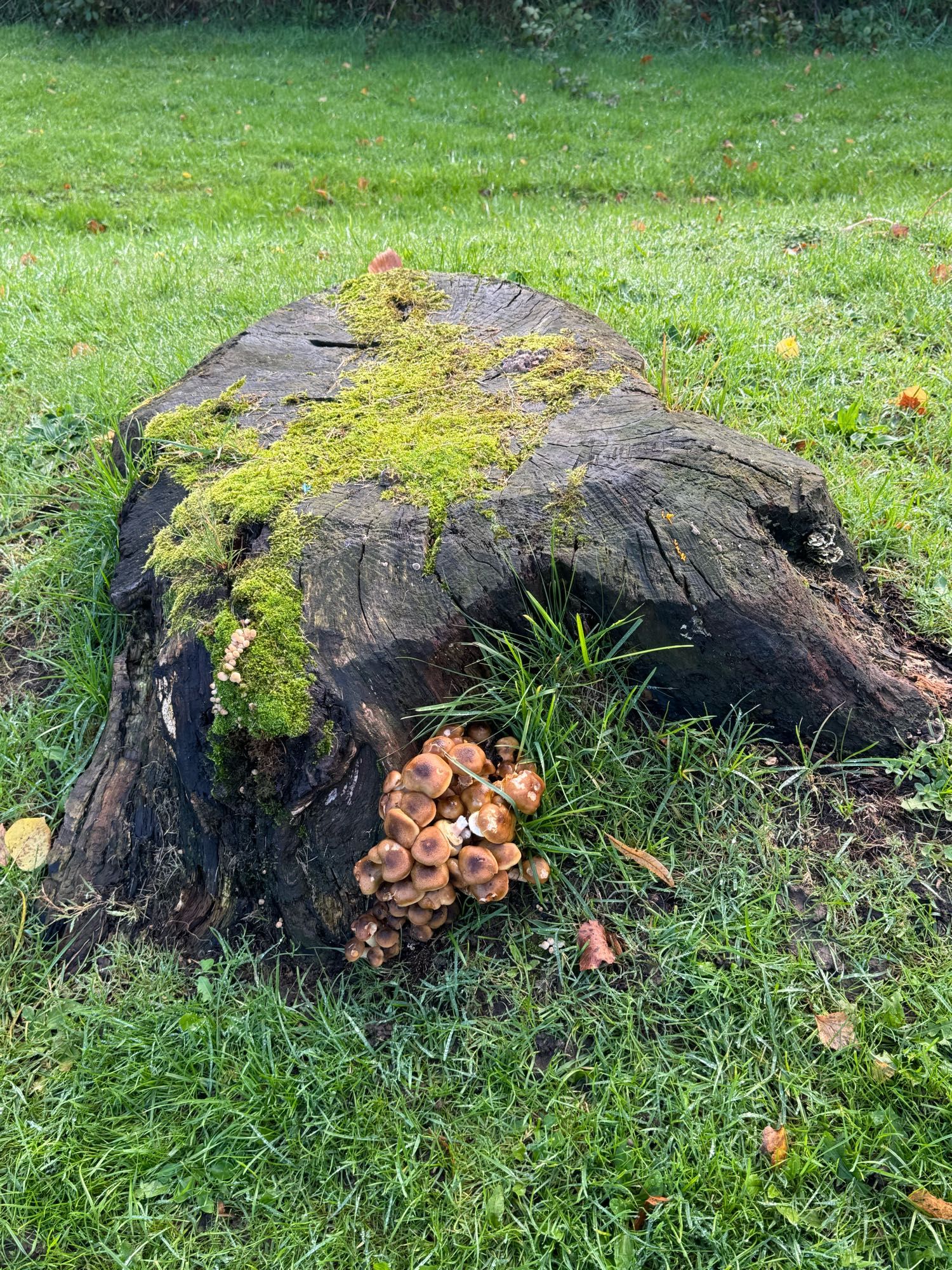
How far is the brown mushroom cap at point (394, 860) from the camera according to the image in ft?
6.64

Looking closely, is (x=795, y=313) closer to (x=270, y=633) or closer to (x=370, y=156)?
(x=270, y=633)

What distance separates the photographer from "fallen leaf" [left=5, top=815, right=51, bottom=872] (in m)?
2.55

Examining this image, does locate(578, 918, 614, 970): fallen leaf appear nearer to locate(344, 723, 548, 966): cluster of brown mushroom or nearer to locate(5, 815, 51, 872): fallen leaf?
locate(344, 723, 548, 966): cluster of brown mushroom

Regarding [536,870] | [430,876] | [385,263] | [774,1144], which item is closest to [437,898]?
[430,876]

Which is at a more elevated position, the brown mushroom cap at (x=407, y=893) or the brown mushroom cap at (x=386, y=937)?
the brown mushroom cap at (x=407, y=893)

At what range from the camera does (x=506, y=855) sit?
2139 mm

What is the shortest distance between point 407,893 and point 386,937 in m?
0.18

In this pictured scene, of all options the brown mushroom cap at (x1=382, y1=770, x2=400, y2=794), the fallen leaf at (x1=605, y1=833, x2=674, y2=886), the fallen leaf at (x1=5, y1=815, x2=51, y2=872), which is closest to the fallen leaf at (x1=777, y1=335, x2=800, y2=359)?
the fallen leaf at (x1=605, y1=833, x2=674, y2=886)

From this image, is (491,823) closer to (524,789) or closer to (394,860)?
(524,789)

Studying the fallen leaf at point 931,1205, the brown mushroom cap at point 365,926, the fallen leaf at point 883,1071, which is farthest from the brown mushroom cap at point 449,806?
the fallen leaf at point 931,1205

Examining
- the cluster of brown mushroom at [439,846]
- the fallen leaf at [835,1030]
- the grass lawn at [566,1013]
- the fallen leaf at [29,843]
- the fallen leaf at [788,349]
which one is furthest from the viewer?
the fallen leaf at [788,349]

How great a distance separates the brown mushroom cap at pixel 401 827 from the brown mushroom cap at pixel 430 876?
72 millimetres

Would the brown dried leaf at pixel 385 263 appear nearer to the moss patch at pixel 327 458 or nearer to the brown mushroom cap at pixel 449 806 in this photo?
the moss patch at pixel 327 458

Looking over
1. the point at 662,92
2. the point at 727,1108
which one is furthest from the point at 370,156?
the point at 727,1108
